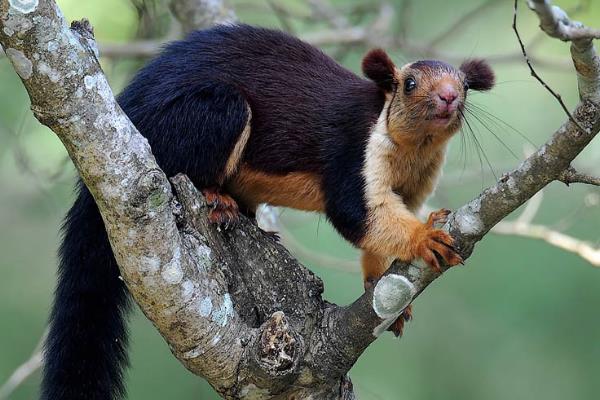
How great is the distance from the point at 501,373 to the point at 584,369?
2.26 feet

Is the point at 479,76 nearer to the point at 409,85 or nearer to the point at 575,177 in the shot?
the point at 409,85

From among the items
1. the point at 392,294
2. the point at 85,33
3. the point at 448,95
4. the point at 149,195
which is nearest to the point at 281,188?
the point at 448,95

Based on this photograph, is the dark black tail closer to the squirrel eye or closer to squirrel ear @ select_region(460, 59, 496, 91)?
the squirrel eye

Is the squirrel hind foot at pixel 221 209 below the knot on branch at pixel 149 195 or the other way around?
below

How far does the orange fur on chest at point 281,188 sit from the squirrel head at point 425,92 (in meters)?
0.46

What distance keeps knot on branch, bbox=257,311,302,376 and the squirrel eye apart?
1.34 metres

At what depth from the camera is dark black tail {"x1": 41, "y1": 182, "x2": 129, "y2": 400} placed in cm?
393

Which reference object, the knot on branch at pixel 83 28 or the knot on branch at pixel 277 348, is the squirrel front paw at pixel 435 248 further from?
the knot on branch at pixel 83 28

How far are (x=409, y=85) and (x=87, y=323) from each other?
180 centimetres

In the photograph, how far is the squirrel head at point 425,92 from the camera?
161 inches

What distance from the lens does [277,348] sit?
3459 millimetres

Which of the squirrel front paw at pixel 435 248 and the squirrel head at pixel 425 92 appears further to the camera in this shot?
the squirrel head at pixel 425 92

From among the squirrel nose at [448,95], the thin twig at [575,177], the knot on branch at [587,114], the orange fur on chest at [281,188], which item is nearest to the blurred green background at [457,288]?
the orange fur on chest at [281,188]

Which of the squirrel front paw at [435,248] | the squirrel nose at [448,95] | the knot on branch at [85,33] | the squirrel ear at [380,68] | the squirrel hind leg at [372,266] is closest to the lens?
the knot on branch at [85,33]
